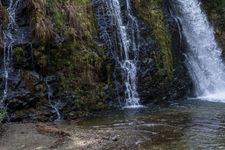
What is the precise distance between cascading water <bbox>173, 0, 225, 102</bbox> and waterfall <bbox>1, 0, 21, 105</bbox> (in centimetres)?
705

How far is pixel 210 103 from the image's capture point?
16922 millimetres

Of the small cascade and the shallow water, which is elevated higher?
the small cascade

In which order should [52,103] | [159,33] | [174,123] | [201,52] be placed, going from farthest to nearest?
1. [201,52]
2. [159,33]
3. [52,103]
4. [174,123]

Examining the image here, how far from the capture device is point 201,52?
20703mm

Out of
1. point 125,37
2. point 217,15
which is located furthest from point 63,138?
point 217,15

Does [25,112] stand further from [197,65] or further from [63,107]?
[197,65]

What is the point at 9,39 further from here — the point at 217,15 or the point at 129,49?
the point at 217,15

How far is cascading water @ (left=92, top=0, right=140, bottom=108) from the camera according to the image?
16.9 meters

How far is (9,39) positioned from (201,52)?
865 centimetres

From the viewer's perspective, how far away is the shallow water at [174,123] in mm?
11430

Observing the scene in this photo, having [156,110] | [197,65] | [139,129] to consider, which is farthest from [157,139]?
[197,65]

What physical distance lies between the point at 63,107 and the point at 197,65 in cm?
685

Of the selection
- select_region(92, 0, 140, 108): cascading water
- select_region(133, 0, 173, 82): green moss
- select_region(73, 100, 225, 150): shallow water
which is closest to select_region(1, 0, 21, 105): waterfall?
select_region(73, 100, 225, 150): shallow water

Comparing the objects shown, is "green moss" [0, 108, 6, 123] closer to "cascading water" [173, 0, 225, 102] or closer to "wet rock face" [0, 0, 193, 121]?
"wet rock face" [0, 0, 193, 121]
